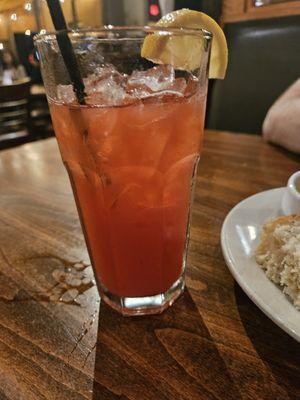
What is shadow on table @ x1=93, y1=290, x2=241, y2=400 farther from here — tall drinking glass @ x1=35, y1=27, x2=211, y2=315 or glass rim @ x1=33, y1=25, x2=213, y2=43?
glass rim @ x1=33, y1=25, x2=213, y2=43

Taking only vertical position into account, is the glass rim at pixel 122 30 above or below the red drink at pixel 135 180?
above

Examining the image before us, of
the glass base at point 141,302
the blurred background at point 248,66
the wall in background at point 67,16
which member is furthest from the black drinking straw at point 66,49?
the wall in background at point 67,16

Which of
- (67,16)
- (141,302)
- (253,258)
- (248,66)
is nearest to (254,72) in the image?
(248,66)

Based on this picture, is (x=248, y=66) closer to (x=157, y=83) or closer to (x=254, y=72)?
(x=254, y=72)

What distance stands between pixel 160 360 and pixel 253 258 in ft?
0.78

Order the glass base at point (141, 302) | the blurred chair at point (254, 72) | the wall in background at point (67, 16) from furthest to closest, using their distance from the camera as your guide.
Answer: the wall in background at point (67, 16)
the blurred chair at point (254, 72)
the glass base at point (141, 302)

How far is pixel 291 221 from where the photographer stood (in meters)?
0.60

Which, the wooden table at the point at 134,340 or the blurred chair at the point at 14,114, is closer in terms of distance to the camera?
the wooden table at the point at 134,340

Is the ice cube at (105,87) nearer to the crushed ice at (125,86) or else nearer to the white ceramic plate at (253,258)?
the crushed ice at (125,86)

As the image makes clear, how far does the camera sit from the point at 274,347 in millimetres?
463

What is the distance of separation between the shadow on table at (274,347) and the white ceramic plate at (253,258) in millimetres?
48

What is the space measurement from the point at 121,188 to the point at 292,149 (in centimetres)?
100

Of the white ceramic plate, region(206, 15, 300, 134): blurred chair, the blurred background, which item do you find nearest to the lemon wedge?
the white ceramic plate

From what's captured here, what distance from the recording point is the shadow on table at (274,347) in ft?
1.37
